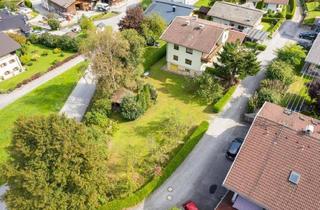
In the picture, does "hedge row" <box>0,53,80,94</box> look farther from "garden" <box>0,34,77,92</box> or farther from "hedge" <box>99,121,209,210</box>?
"hedge" <box>99,121,209,210</box>

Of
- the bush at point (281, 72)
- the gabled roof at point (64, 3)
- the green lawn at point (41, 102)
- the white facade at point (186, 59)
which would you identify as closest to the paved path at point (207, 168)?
the bush at point (281, 72)

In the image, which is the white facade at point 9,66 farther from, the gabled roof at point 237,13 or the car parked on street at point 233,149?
the car parked on street at point 233,149

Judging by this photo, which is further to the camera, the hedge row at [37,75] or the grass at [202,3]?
the grass at [202,3]

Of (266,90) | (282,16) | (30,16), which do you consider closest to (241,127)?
(266,90)

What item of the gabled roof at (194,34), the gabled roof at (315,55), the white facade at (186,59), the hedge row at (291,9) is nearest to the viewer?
the gabled roof at (194,34)

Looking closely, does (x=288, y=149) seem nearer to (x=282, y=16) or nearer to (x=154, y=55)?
(x=154, y=55)
